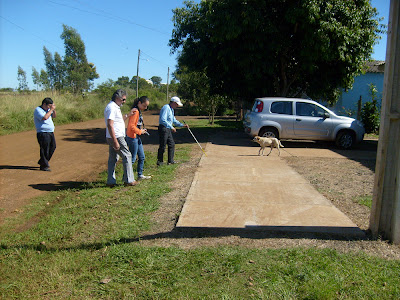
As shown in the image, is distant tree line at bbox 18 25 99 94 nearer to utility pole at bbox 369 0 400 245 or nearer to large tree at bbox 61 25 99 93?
large tree at bbox 61 25 99 93

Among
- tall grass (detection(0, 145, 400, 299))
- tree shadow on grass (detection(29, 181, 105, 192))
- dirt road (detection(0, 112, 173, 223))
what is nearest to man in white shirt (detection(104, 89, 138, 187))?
tree shadow on grass (detection(29, 181, 105, 192))

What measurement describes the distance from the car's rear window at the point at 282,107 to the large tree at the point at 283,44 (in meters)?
2.15

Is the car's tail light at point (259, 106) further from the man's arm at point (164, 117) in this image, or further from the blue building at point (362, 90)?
the blue building at point (362, 90)

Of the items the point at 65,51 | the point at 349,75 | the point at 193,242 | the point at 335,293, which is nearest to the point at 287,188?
the point at 193,242

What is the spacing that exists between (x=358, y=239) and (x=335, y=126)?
850cm

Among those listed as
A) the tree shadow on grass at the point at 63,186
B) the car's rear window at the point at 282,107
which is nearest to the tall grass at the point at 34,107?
the tree shadow on grass at the point at 63,186

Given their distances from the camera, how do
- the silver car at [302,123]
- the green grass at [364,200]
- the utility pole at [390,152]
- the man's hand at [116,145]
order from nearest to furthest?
the utility pole at [390,152], the green grass at [364,200], the man's hand at [116,145], the silver car at [302,123]

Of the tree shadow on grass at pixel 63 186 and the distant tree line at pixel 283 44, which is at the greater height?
the distant tree line at pixel 283 44

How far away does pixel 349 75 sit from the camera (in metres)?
14.7

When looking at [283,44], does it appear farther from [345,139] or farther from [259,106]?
[345,139]

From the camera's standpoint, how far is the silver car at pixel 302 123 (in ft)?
39.4

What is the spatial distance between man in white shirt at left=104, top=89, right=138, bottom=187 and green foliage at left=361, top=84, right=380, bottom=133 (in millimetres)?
14011

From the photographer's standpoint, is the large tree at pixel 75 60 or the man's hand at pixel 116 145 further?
the large tree at pixel 75 60

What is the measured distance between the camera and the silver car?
12.0 m
